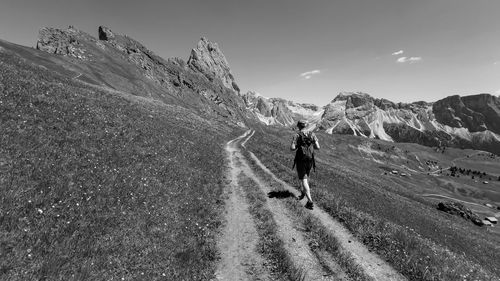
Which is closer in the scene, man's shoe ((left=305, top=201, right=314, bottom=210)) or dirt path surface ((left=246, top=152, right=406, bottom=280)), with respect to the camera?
dirt path surface ((left=246, top=152, right=406, bottom=280))

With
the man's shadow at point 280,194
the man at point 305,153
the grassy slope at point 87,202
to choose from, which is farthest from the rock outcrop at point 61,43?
the man at point 305,153

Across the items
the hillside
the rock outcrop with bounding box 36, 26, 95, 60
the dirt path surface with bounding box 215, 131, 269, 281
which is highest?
the rock outcrop with bounding box 36, 26, 95, 60

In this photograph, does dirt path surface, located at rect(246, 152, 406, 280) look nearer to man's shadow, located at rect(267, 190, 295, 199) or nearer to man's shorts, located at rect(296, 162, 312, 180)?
man's shorts, located at rect(296, 162, 312, 180)

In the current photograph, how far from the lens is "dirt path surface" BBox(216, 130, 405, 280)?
9.21 metres

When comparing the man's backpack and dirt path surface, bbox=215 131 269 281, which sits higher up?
the man's backpack

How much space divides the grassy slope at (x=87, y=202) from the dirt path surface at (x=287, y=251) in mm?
708

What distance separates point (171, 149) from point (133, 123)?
3.72 m

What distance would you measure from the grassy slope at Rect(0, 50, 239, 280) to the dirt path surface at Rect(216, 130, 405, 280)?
0.71 metres

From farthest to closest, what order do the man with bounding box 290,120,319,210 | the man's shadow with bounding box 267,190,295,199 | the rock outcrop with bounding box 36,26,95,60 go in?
the rock outcrop with bounding box 36,26,95,60 → the man's shadow with bounding box 267,190,295,199 → the man with bounding box 290,120,319,210

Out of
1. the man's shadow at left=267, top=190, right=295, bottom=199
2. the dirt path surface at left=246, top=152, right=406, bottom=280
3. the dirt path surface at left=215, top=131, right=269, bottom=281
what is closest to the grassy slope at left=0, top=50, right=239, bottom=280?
the dirt path surface at left=215, top=131, right=269, bottom=281

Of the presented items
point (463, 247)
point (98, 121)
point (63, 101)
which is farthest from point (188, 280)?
point (463, 247)

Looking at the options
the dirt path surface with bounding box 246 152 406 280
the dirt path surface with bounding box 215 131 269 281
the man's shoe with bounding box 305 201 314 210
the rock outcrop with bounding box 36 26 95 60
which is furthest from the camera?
the rock outcrop with bounding box 36 26 95 60

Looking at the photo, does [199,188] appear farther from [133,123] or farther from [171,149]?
[133,123]

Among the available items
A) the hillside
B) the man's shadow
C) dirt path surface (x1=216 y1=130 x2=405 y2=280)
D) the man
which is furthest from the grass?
the hillside
